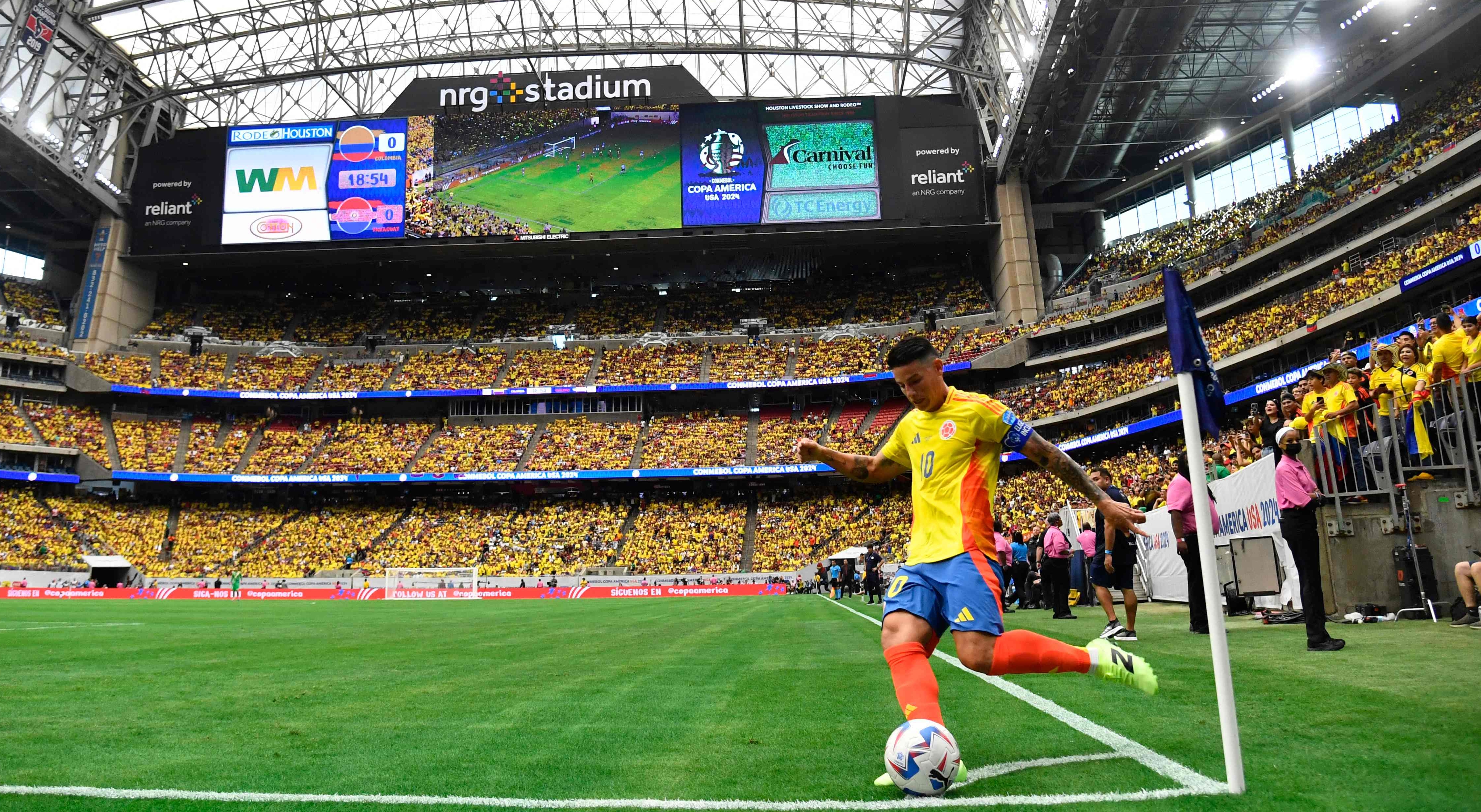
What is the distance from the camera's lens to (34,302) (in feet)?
164

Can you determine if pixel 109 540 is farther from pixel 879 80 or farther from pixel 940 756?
pixel 940 756

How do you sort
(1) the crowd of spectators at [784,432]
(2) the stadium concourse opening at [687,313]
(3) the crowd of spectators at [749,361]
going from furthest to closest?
(3) the crowd of spectators at [749,361] < (1) the crowd of spectators at [784,432] < (2) the stadium concourse opening at [687,313]

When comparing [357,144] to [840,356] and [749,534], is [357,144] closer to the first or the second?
[840,356]

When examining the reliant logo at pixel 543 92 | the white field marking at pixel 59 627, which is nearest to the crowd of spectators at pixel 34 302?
the reliant logo at pixel 543 92

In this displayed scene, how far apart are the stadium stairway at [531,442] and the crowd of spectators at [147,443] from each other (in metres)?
18.2

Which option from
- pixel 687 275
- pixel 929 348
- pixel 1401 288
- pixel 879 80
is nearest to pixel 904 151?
pixel 879 80

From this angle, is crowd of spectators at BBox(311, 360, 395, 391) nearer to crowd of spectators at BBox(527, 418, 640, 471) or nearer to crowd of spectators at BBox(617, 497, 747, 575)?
crowd of spectators at BBox(527, 418, 640, 471)

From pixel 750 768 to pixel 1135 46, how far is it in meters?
38.6

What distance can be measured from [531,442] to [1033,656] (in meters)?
47.5

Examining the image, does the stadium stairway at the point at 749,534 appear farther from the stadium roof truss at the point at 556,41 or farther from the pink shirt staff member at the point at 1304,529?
the pink shirt staff member at the point at 1304,529

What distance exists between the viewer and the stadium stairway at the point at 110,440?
45469 mm

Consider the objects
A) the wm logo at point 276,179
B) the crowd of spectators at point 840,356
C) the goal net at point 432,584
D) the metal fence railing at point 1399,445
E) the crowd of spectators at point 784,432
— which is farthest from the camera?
the crowd of spectators at point 840,356

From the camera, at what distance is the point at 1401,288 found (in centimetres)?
2830

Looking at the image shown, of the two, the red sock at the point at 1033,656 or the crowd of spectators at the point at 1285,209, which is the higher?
the crowd of spectators at the point at 1285,209
